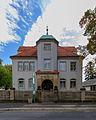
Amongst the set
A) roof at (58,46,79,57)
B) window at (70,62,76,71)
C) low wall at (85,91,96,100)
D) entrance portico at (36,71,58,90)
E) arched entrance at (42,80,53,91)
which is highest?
roof at (58,46,79,57)

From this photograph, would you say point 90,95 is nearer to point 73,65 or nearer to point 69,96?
point 69,96

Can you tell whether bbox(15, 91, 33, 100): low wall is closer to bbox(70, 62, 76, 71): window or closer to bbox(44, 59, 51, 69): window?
bbox(44, 59, 51, 69): window

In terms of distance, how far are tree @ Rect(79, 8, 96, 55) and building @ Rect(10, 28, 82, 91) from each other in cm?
582

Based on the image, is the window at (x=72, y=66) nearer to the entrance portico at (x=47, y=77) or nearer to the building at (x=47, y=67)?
the building at (x=47, y=67)

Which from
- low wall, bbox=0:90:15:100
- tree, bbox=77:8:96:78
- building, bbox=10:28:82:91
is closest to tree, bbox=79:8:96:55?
tree, bbox=77:8:96:78

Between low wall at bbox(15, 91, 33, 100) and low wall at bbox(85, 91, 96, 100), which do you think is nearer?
low wall at bbox(85, 91, 96, 100)

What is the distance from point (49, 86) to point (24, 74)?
550 cm

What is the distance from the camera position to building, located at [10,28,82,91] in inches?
854

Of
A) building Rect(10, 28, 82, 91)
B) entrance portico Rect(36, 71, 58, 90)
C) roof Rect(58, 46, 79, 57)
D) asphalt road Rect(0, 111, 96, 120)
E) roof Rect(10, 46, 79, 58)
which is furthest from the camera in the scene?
roof Rect(58, 46, 79, 57)

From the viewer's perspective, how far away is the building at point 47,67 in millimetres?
→ 21703

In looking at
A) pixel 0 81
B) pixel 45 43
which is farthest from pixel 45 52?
pixel 0 81

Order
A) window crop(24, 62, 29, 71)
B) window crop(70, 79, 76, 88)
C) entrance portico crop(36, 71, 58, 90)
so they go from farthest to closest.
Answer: window crop(24, 62, 29, 71) → window crop(70, 79, 76, 88) → entrance portico crop(36, 71, 58, 90)

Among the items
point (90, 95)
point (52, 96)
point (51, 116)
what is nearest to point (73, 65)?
point (90, 95)

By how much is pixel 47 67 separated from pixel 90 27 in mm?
10338
